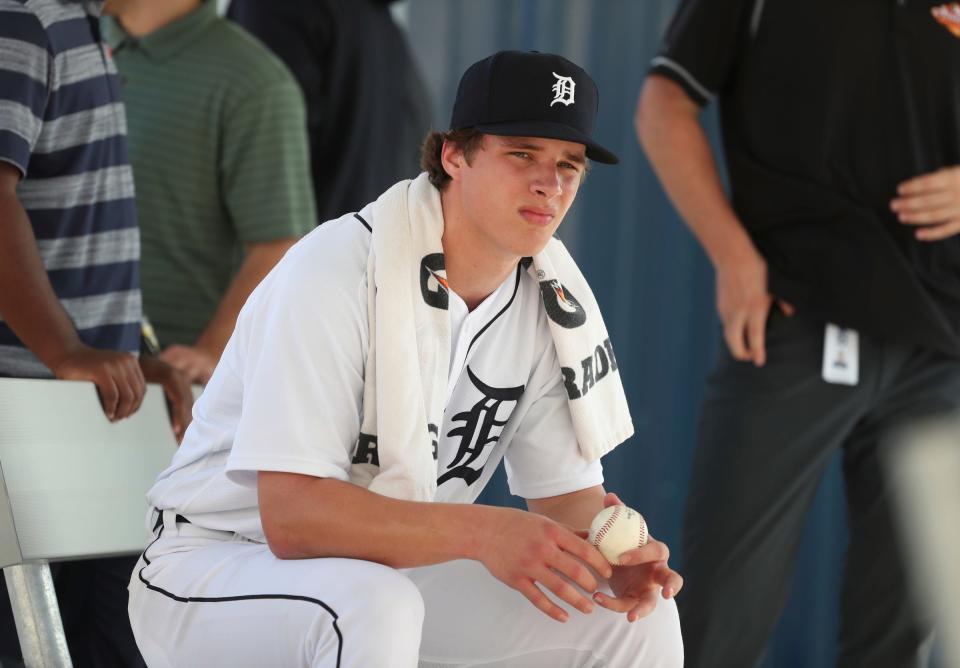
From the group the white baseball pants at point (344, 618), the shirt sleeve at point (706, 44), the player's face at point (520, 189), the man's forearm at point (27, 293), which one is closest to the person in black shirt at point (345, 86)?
the shirt sleeve at point (706, 44)

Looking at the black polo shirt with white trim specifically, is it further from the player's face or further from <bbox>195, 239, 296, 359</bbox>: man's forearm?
<bbox>195, 239, 296, 359</bbox>: man's forearm

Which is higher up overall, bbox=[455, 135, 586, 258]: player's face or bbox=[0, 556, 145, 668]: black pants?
bbox=[455, 135, 586, 258]: player's face

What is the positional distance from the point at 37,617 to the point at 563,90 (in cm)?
116

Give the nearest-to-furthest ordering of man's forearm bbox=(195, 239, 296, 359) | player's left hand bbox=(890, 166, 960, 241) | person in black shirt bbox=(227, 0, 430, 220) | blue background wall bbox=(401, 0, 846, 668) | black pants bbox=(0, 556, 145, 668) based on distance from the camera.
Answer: black pants bbox=(0, 556, 145, 668) → player's left hand bbox=(890, 166, 960, 241) → man's forearm bbox=(195, 239, 296, 359) → person in black shirt bbox=(227, 0, 430, 220) → blue background wall bbox=(401, 0, 846, 668)

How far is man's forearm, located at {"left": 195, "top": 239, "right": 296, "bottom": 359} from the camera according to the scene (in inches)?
118

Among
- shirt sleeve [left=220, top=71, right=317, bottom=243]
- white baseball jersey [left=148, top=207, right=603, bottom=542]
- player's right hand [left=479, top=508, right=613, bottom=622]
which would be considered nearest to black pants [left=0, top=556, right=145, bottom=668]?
white baseball jersey [left=148, top=207, right=603, bottom=542]

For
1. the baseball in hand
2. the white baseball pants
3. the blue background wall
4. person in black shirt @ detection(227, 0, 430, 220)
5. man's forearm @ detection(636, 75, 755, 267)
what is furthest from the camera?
the blue background wall

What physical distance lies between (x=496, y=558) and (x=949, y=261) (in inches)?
53.2

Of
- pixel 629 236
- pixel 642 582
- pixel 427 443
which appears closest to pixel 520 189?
pixel 427 443

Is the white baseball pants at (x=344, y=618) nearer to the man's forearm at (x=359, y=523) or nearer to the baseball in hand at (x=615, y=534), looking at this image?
the man's forearm at (x=359, y=523)

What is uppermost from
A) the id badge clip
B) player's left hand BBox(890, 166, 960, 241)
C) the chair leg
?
player's left hand BBox(890, 166, 960, 241)

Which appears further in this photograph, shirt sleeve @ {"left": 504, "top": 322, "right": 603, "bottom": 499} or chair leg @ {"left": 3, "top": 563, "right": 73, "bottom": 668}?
shirt sleeve @ {"left": 504, "top": 322, "right": 603, "bottom": 499}

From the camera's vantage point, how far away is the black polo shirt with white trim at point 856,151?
2.74m

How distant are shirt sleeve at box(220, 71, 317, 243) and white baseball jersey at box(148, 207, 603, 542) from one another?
97 cm
